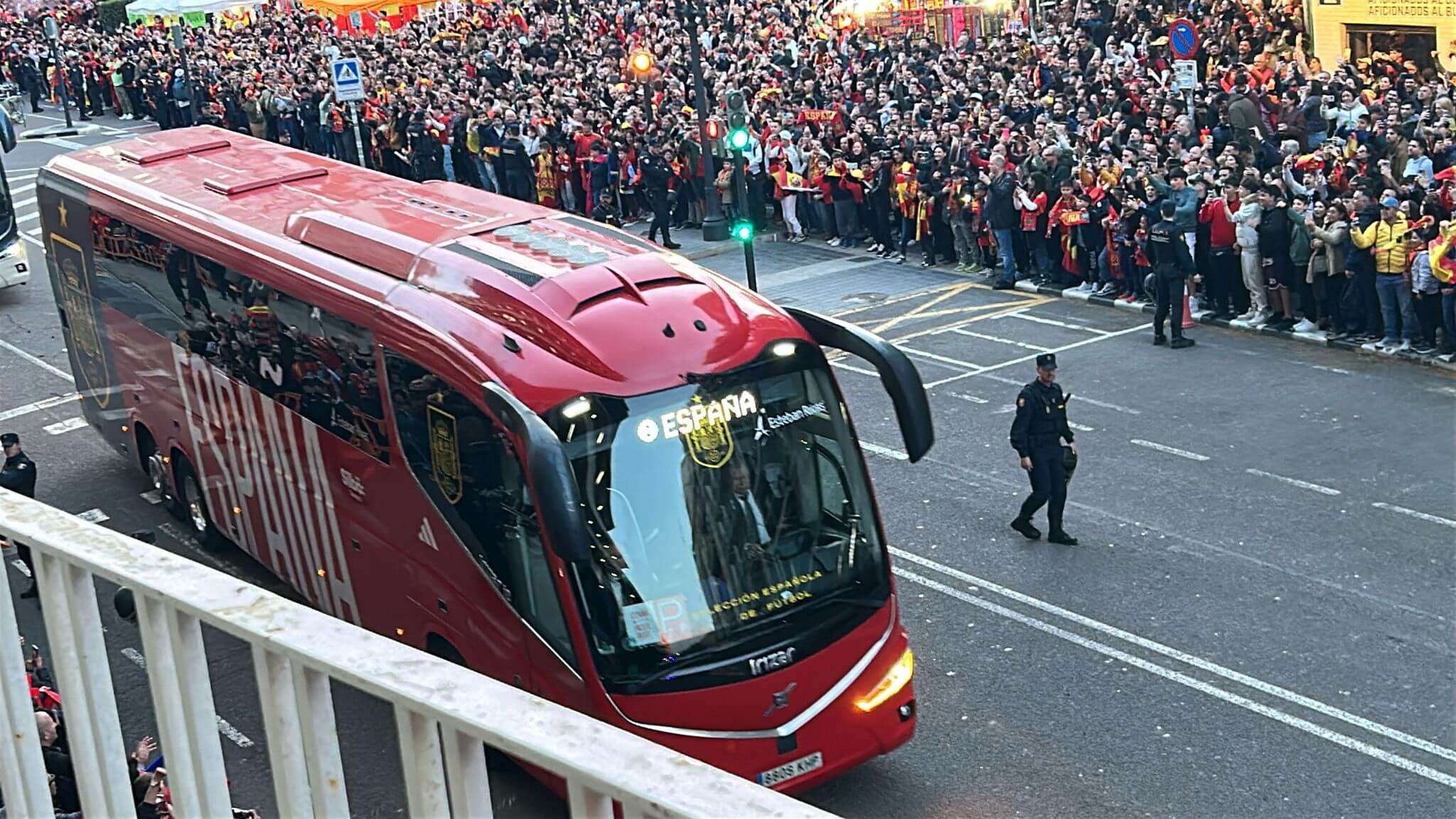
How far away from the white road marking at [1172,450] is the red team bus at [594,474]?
21.6 feet

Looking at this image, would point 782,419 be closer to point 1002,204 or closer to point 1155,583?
point 1155,583

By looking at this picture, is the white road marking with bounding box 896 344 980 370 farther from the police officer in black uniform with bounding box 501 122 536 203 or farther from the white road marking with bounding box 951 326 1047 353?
the police officer in black uniform with bounding box 501 122 536 203

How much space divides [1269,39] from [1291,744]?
21357 millimetres

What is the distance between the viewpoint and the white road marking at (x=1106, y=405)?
59.0 ft

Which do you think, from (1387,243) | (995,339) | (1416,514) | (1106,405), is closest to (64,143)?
(995,339)

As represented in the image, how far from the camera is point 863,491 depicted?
1020cm

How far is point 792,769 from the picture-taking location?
9.65 meters

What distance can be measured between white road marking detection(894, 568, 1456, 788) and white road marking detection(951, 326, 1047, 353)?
7.37 metres

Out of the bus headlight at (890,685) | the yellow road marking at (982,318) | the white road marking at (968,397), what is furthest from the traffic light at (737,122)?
the bus headlight at (890,685)

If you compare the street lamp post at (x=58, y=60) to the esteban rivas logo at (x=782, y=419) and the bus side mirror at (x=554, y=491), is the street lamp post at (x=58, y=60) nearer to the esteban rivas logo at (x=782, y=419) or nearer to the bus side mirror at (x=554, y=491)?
the esteban rivas logo at (x=782, y=419)

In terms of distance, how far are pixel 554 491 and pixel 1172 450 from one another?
9270 millimetres

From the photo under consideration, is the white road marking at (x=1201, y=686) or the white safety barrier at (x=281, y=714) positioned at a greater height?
the white safety barrier at (x=281, y=714)

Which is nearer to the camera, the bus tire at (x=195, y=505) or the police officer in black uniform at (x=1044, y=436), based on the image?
the police officer in black uniform at (x=1044, y=436)

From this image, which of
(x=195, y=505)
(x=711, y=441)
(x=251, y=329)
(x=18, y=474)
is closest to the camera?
(x=711, y=441)
